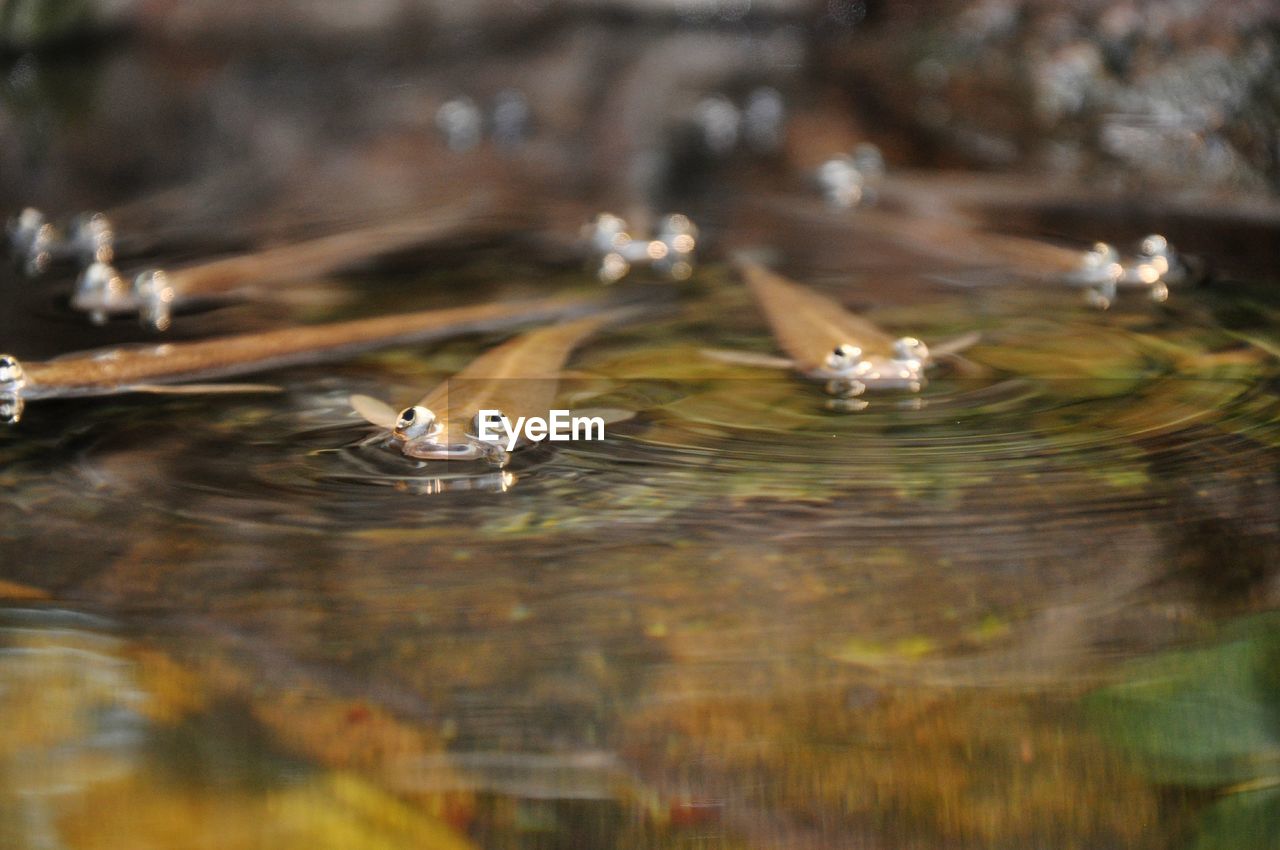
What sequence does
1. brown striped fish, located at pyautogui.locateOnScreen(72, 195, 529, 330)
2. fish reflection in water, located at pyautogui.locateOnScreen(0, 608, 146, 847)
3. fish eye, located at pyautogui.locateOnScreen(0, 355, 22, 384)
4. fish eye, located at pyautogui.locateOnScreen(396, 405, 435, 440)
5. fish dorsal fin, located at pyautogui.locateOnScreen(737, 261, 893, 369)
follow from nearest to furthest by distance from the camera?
1. fish reflection in water, located at pyautogui.locateOnScreen(0, 608, 146, 847)
2. fish eye, located at pyautogui.locateOnScreen(396, 405, 435, 440)
3. fish eye, located at pyautogui.locateOnScreen(0, 355, 22, 384)
4. fish dorsal fin, located at pyautogui.locateOnScreen(737, 261, 893, 369)
5. brown striped fish, located at pyautogui.locateOnScreen(72, 195, 529, 330)

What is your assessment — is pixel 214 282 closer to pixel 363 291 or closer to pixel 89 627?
pixel 363 291

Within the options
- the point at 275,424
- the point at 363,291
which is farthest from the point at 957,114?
the point at 275,424

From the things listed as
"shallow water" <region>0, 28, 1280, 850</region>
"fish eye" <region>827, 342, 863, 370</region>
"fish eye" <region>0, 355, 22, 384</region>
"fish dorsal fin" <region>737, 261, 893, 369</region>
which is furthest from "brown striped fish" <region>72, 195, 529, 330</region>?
"fish eye" <region>827, 342, 863, 370</region>

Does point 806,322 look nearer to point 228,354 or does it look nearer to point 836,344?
point 836,344

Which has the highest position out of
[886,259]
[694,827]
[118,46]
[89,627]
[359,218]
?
[118,46]

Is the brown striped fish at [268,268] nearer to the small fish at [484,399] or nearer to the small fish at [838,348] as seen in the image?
the small fish at [484,399]

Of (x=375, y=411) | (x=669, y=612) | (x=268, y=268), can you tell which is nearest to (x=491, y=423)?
(x=375, y=411)

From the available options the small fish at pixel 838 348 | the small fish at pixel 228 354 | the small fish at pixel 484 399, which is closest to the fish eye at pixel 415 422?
the small fish at pixel 484 399

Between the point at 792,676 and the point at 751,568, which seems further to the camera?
the point at 751,568

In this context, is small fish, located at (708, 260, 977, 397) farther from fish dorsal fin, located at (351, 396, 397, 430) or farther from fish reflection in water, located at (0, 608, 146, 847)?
fish reflection in water, located at (0, 608, 146, 847)
